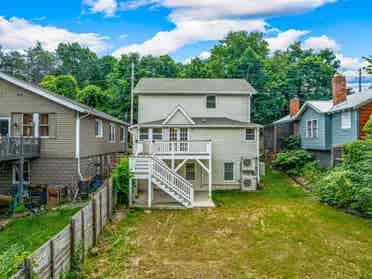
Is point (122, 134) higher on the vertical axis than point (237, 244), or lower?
higher

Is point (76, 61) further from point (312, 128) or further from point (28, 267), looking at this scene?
point (28, 267)

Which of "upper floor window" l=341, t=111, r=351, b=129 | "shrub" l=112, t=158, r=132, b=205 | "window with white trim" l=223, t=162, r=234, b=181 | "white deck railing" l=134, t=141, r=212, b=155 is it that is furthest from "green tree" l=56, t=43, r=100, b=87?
"upper floor window" l=341, t=111, r=351, b=129

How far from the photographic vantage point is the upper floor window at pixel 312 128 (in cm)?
2241

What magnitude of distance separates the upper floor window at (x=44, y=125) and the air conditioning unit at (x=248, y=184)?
11927 mm

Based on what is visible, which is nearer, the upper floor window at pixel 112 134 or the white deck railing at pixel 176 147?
the white deck railing at pixel 176 147

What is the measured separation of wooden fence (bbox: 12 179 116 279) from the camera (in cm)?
487

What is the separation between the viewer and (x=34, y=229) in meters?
11.2

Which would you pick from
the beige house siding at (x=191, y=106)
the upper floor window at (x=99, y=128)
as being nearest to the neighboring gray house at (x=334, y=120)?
the beige house siding at (x=191, y=106)

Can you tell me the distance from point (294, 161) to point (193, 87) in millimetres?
9639

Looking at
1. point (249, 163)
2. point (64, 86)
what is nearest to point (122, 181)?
point (249, 163)

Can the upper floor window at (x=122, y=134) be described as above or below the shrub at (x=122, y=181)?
above

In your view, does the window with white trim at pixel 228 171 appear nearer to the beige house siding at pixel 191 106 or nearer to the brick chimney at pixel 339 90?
the beige house siding at pixel 191 106

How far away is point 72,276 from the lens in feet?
22.0

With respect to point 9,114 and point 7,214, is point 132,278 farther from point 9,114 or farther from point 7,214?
point 9,114
